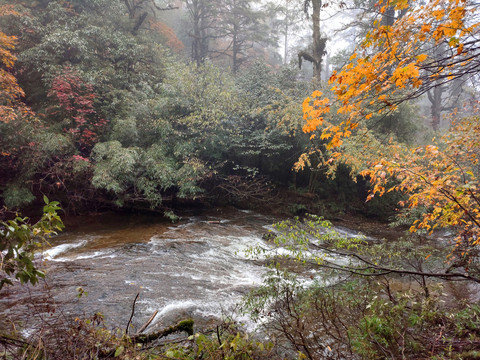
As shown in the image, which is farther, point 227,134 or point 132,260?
point 227,134

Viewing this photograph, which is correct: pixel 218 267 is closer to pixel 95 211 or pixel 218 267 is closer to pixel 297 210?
pixel 95 211

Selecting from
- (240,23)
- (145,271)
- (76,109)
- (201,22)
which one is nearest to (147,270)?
(145,271)

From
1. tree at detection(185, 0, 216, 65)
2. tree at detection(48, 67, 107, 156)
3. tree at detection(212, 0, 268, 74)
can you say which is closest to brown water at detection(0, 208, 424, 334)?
tree at detection(48, 67, 107, 156)

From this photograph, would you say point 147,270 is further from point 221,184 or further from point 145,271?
point 221,184

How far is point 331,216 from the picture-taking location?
11453mm

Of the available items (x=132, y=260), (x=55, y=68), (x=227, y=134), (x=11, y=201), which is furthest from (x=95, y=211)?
(x=227, y=134)

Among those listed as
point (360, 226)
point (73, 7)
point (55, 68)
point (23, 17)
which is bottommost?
point (360, 226)

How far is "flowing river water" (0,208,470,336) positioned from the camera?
3877 mm

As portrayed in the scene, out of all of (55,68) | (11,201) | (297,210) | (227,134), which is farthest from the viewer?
(297,210)

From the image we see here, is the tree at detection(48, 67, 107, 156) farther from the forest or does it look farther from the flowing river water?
the flowing river water

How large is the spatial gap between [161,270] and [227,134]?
7028mm

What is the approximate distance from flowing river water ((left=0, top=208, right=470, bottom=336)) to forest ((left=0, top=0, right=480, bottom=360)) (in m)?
0.06

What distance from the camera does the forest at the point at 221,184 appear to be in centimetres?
309

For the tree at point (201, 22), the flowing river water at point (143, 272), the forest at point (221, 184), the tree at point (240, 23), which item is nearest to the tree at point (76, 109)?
the forest at point (221, 184)
